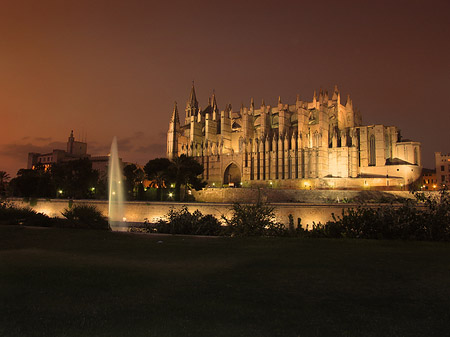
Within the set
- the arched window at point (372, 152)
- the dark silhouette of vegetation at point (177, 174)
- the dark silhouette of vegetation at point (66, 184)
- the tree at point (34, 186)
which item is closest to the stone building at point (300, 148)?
the arched window at point (372, 152)

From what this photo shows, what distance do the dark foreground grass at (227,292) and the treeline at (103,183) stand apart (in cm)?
3501

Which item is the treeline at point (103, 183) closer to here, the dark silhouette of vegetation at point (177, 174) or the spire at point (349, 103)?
the dark silhouette of vegetation at point (177, 174)

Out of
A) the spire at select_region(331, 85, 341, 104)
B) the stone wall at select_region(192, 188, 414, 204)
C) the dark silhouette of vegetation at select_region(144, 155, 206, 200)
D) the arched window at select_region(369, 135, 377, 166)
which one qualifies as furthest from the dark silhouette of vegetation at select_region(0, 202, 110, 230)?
the spire at select_region(331, 85, 341, 104)

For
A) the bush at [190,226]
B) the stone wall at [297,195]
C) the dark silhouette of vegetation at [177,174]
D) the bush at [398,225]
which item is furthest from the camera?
the dark silhouette of vegetation at [177,174]

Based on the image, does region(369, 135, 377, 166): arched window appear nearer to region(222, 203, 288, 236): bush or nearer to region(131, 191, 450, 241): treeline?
region(131, 191, 450, 241): treeline

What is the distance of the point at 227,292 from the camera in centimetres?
609

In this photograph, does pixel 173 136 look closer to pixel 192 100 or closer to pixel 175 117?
pixel 175 117

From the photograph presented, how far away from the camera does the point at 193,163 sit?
49.2m

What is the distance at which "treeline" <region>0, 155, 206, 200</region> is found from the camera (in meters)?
46.0

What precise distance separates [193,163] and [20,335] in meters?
44.9

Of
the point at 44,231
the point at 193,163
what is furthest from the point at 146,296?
the point at 193,163

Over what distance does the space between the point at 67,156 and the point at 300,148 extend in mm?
60727

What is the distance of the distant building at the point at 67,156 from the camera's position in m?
83.2

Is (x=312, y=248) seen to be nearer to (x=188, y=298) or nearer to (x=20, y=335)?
(x=188, y=298)
